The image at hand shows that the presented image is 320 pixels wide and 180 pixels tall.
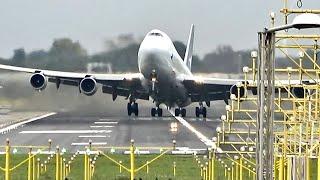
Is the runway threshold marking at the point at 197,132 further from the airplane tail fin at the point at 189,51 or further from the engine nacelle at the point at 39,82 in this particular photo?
the engine nacelle at the point at 39,82

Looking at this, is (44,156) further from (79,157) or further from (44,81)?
(44,81)

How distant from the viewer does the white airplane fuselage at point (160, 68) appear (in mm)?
59031

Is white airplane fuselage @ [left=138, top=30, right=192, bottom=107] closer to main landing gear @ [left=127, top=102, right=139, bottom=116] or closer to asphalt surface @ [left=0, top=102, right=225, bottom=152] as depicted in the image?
asphalt surface @ [left=0, top=102, right=225, bottom=152]

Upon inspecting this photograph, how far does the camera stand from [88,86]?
6153 cm

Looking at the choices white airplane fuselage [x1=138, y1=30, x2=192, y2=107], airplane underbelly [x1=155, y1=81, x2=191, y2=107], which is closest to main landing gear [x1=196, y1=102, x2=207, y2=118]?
airplane underbelly [x1=155, y1=81, x2=191, y2=107]

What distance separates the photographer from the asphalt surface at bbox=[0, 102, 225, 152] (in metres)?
46.7

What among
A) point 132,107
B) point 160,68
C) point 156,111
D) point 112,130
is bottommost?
point 112,130

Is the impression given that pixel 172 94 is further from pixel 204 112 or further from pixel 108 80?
pixel 204 112

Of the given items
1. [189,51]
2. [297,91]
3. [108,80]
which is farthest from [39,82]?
[297,91]

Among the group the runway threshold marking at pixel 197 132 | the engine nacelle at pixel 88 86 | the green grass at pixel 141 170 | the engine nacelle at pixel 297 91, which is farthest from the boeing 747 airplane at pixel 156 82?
the engine nacelle at pixel 297 91

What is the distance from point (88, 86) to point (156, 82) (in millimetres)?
4543

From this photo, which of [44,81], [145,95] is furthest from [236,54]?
[44,81]

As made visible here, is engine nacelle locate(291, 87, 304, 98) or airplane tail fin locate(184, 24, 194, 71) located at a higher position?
airplane tail fin locate(184, 24, 194, 71)

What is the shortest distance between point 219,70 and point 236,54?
231 cm
